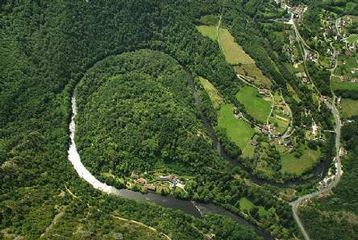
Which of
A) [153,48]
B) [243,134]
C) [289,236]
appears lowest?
[289,236]

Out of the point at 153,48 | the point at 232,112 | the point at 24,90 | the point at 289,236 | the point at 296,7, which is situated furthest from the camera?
the point at 296,7

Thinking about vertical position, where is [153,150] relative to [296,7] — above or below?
below

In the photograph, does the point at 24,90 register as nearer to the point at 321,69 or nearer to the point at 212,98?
the point at 212,98

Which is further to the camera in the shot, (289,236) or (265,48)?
(265,48)

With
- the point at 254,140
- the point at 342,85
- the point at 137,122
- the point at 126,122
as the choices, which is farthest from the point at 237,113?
the point at 342,85

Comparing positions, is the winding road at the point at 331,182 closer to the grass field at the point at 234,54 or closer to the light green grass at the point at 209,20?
the grass field at the point at 234,54

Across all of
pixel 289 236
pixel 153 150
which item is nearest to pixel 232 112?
pixel 153 150

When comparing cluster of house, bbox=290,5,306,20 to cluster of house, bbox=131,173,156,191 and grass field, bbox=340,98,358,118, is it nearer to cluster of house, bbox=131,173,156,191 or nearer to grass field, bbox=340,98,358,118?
grass field, bbox=340,98,358,118
